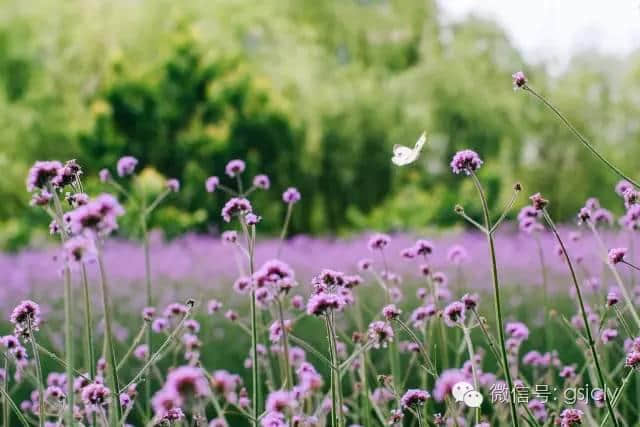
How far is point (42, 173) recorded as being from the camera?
4.86ft

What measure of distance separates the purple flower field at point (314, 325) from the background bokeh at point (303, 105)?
2028 millimetres

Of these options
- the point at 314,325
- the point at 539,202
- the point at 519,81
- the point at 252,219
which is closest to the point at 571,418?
the point at 539,202

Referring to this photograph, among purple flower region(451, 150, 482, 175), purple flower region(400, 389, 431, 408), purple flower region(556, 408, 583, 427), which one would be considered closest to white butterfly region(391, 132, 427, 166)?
purple flower region(451, 150, 482, 175)

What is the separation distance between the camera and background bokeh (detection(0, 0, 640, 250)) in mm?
13328

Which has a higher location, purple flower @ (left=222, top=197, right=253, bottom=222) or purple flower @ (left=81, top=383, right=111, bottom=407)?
purple flower @ (left=222, top=197, right=253, bottom=222)

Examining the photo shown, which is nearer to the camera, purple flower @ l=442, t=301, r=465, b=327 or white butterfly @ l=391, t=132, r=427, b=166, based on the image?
purple flower @ l=442, t=301, r=465, b=327

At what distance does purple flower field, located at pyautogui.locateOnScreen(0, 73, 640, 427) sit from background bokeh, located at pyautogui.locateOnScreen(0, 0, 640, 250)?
203cm

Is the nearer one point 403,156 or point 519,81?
point 519,81

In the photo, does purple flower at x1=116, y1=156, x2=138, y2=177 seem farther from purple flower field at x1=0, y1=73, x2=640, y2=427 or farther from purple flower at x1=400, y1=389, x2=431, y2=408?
purple flower at x1=400, y1=389, x2=431, y2=408

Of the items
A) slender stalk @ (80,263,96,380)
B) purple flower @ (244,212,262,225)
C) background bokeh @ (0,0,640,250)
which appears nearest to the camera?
slender stalk @ (80,263,96,380)

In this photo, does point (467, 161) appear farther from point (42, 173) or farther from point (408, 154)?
point (42, 173)

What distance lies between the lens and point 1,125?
14.4 meters

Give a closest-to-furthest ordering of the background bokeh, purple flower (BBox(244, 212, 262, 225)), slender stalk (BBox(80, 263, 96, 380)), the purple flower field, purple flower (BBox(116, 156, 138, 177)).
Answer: slender stalk (BBox(80, 263, 96, 380)), the purple flower field, purple flower (BBox(244, 212, 262, 225)), purple flower (BBox(116, 156, 138, 177)), the background bokeh

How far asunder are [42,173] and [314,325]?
12.4 feet
